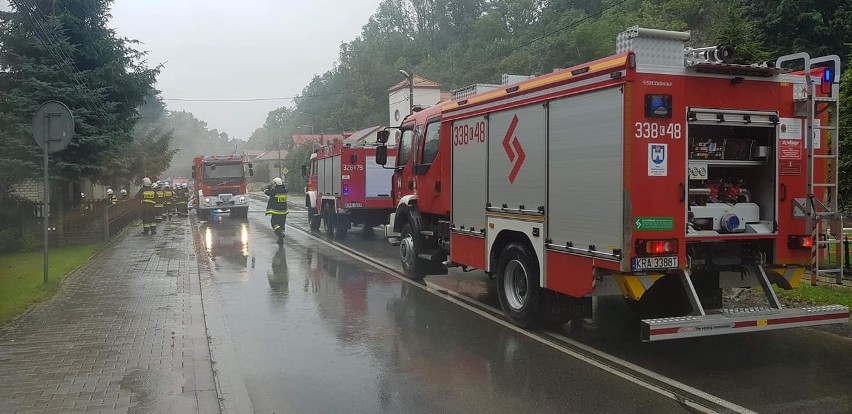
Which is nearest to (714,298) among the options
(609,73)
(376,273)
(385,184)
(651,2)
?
(609,73)

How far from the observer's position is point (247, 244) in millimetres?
17406

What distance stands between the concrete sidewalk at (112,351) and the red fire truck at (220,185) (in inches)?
614

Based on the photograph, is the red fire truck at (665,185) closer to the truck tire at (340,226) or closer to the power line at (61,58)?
the truck tire at (340,226)

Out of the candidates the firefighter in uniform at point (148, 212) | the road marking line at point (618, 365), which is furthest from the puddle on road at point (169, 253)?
the road marking line at point (618, 365)

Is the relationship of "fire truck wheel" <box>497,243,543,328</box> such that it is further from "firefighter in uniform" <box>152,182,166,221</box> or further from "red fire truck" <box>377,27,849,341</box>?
"firefighter in uniform" <box>152,182,166,221</box>

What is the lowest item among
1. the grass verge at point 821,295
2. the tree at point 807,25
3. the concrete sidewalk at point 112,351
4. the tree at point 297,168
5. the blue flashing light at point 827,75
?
the concrete sidewalk at point 112,351

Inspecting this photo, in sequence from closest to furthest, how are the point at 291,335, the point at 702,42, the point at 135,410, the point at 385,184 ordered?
1. the point at 135,410
2. the point at 291,335
3. the point at 385,184
4. the point at 702,42

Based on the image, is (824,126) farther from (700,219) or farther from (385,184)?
(385,184)

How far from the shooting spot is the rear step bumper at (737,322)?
5.53 metres

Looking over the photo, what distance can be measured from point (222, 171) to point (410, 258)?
716 inches

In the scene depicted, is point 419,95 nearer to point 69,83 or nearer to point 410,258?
point 69,83

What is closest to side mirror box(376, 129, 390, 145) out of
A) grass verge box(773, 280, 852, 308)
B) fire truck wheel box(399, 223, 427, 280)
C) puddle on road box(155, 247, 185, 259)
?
fire truck wheel box(399, 223, 427, 280)

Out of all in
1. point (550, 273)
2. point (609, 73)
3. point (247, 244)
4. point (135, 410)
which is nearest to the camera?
point (135, 410)

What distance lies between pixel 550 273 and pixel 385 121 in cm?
7703
